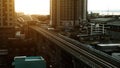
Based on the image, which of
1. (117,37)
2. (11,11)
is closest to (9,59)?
(117,37)

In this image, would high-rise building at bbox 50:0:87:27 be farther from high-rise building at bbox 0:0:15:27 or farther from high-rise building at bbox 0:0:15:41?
high-rise building at bbox 0:0:15:41

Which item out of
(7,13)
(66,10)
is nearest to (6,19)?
(7,13)

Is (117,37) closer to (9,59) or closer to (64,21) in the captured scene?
(9,59)

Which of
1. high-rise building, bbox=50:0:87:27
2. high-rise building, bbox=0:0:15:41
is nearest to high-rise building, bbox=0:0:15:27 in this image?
high-rise building, bbox=0:0:15:41

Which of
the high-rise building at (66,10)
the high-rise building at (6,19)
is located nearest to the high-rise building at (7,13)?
the high-rise building at (6,19)

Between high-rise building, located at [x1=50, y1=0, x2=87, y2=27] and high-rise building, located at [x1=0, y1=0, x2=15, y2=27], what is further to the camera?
high-rise building, located at [x1=50, y1=0, x2=87, y2=27]

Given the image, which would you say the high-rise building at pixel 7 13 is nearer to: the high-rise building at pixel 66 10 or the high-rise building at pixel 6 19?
the high-rise building at pixel 6 19
